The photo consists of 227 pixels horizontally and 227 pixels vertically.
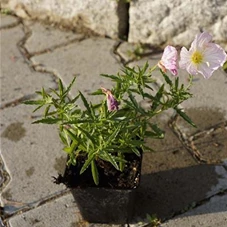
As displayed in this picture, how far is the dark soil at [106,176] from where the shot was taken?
227 cm

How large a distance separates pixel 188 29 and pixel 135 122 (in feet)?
4.51

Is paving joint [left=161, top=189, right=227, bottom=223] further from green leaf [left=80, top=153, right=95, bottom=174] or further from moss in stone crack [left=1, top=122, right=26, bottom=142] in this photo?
moss in stone crack [left=1, top=122, right=26, bottom=142]

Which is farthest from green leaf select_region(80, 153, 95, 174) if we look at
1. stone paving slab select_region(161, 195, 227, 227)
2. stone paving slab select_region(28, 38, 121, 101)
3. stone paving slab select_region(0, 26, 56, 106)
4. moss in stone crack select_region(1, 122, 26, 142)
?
stone paving slab select_region(0, 26, 56, 106)

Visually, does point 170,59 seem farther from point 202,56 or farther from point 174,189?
point 174,189

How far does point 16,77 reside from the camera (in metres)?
3.39

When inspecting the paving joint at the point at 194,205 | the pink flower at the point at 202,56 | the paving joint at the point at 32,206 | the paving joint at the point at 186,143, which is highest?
the pink flower at the point at 202,56

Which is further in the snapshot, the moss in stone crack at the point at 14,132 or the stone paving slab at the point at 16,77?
A: the stone paving slab at the point at 16,77

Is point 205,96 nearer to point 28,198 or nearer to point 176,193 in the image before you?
point 176,193

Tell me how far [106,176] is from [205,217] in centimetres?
54

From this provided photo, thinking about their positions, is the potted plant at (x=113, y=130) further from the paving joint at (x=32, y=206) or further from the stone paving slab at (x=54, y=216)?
the paving joint at (x=32, y=206)

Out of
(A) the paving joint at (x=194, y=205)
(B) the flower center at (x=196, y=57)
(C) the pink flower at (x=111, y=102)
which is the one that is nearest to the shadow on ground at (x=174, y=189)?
(A) the paving joint at (x=194, y=205)

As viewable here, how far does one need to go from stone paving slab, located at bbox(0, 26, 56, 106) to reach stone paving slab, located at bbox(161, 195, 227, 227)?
1.26 meters

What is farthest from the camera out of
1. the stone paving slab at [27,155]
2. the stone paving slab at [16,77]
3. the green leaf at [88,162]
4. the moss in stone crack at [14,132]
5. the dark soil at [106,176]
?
the stone paving slab at [16,77]

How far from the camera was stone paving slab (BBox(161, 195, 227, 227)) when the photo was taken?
8.04ft
